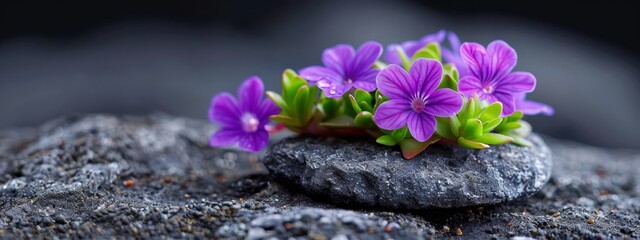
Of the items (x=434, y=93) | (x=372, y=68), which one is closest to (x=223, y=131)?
(x=372, y=68)

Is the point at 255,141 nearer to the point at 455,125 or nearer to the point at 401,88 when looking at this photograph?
the point at 401,88

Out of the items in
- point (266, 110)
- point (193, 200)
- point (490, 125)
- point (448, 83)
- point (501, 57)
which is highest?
point (501, 57)

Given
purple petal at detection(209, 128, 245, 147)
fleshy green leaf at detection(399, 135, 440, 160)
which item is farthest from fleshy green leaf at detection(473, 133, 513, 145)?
purple petal at detection(209, 128, 245, 147)

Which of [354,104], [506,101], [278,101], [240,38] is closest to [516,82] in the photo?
[506,101]

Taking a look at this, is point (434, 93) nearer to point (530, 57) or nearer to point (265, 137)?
point (265, 137)

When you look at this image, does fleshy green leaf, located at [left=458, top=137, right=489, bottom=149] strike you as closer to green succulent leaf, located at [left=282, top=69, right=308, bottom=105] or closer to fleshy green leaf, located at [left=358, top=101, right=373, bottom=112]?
fleshy green leaf, located at [left=358, top=101, right=373, bottom=112]

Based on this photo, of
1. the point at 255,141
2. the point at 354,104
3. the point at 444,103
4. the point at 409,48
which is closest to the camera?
the point at 444,103

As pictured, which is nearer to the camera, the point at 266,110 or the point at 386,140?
the point at 386,140
